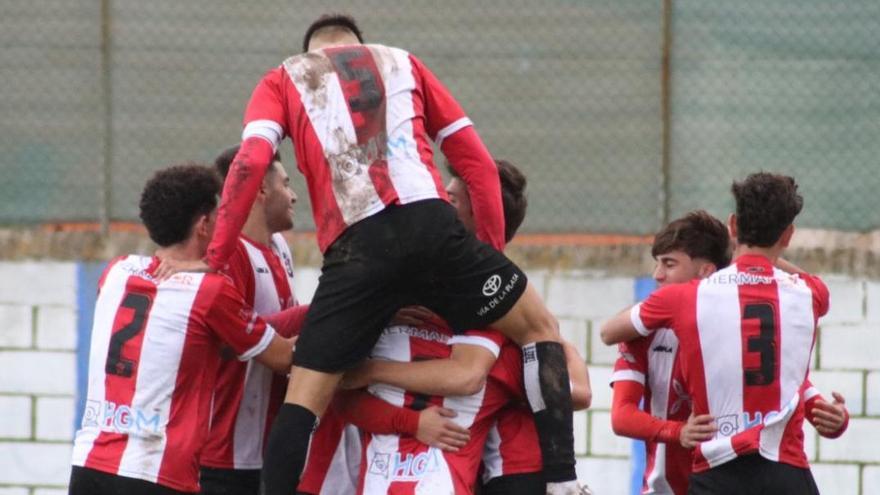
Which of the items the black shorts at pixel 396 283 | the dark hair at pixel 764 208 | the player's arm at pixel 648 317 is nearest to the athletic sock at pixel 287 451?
the black shorts at pixel 396 283

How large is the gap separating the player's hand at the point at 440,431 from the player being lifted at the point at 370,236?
267 millimetres

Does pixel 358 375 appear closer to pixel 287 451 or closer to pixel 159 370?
pixel 287 451

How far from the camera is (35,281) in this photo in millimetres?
7418

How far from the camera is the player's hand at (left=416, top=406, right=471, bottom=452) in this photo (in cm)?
453

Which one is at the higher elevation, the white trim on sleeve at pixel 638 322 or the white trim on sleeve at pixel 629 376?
the white trim on sleeve at pixel 638 322

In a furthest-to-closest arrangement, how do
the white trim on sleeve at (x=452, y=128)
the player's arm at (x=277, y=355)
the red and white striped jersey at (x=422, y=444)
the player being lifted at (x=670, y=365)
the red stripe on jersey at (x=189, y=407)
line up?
the player being lifted at (x=670, y=365)
the white trim on sleeve at (x=452, y=128)
the player's arm at (x=277, y=355)
the red stripe on jersey at (x=189, y=407)
the red and white striped jersey at (x=422, y=444)

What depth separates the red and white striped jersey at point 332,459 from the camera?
4781 millimetres

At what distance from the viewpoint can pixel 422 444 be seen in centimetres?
457

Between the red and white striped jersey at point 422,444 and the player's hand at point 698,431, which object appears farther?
the player's hand at point 698,431

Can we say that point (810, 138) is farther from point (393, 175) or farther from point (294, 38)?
point (393, 175)

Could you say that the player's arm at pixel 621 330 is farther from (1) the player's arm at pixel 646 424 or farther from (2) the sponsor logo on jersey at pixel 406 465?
(2) the sponsor logo on jersey at pixel 406 465

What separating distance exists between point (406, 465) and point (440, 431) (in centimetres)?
16

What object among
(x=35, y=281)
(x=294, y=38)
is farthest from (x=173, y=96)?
(x=35, y=281)

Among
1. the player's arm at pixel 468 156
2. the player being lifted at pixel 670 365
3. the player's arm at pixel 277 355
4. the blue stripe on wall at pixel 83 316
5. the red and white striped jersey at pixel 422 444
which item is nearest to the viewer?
the red and white striped jersey at pixel 422 444
